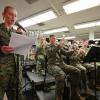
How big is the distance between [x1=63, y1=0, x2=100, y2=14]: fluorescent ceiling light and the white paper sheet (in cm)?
343

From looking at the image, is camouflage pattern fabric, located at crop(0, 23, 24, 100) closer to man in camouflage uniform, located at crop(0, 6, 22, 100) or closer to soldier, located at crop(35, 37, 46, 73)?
man in camouflage uniform, located at crop(0, 6, 22, 100)

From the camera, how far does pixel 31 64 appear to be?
4.53m

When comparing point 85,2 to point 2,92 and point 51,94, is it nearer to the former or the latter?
point 51,94

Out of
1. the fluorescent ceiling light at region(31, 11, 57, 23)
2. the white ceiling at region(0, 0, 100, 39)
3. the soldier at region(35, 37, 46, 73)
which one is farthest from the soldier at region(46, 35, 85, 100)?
the fluorescent ceiling light at region(31, 11, 57, 23)

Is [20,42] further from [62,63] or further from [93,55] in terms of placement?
[62,63]

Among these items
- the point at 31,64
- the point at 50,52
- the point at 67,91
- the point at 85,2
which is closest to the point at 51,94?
the point at 67,91

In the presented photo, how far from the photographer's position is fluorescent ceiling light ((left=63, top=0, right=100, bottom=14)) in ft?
15.6

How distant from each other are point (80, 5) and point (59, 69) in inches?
107

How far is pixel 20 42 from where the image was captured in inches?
64.9

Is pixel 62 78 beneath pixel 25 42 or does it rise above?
beneath

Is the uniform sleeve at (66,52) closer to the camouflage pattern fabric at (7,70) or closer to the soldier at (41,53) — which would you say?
the soldier at (41,53)

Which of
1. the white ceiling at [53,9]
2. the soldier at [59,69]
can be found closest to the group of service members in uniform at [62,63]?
the soldier at [59,69]

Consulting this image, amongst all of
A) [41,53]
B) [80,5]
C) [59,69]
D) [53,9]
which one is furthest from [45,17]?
[59,69]

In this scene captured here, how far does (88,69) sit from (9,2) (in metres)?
3.16
